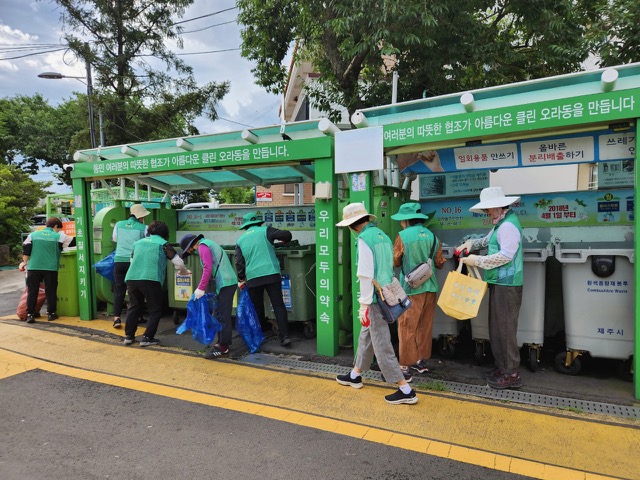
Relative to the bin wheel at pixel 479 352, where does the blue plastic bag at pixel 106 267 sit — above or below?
above

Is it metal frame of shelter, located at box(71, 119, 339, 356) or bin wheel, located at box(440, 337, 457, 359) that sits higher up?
metal frame of shelter, located at box(71, 119, 339, 356)

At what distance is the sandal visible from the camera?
5.16m

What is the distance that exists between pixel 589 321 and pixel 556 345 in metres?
1.17

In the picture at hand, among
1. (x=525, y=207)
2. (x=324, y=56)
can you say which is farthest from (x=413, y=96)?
(x=525, y=207)

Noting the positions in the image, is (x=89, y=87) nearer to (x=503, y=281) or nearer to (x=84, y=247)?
(x=84, y=247)

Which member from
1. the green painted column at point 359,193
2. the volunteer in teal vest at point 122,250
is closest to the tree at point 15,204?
the volunteer in teal vest at point 122,250

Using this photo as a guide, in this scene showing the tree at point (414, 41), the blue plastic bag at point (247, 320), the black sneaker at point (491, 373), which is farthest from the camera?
the tree at point (414, 41)

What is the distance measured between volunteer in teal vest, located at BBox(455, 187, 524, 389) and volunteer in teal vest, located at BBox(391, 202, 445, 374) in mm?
491

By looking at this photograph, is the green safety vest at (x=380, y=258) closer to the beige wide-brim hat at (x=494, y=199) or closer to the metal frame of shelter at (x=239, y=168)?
the beige wide-brim hat at (x=494, y=199)

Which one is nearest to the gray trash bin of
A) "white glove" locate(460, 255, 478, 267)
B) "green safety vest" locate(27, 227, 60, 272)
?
"white glove" locate(460, 255, 478, 267)

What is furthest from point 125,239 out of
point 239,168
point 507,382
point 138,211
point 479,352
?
point 507,382

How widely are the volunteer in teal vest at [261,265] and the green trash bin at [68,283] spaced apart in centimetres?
382

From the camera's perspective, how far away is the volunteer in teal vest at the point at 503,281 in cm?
389

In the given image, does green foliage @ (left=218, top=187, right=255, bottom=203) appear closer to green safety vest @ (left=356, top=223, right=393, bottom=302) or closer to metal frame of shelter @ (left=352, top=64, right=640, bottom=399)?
metal frame of shelter @ (left=352, top=64, right=640, bottom=399)
